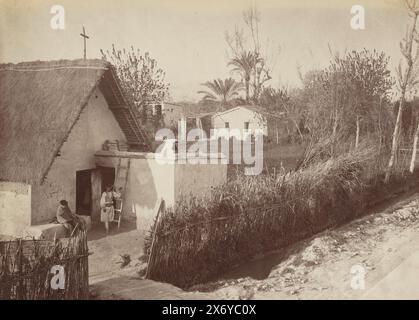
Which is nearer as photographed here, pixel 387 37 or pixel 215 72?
pixel 387 37

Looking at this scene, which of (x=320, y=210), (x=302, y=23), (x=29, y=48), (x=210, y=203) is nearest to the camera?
(x=29, y=48)

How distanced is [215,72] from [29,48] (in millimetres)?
3261

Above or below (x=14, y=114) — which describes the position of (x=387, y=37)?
above

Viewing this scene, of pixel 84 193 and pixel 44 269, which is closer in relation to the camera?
pixel 44 269

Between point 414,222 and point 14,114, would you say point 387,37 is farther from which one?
point 14,114

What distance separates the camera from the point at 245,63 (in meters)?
8.43

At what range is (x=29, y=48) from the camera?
6047mm

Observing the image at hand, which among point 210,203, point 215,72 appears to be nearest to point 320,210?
point 210,203

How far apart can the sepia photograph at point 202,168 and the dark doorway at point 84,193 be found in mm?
35

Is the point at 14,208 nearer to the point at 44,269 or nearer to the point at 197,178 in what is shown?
the point at 44,269

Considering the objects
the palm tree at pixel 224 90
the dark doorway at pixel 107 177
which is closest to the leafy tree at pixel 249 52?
the palm tree at pixel 224 90

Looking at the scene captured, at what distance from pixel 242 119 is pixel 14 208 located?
10.1 metres

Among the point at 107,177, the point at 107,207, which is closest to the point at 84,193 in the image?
the point at 107,177
